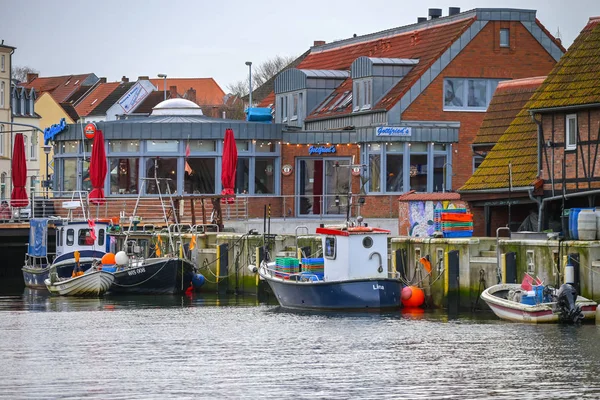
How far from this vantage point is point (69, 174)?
213ft

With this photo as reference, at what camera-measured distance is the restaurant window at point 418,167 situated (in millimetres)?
60469

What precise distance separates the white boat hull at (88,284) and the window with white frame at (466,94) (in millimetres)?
18746

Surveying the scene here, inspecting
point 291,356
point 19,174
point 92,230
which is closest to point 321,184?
point 92,230

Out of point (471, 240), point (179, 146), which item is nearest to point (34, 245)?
point (179, 146)

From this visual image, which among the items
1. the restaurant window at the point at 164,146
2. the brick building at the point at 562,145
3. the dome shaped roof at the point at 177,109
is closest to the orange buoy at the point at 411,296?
the brick building at the point at 562,145

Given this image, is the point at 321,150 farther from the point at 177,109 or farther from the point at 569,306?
the point at 569,306

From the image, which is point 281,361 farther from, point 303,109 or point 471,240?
point 303,109

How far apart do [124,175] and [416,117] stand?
12613 mm

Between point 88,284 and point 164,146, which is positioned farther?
point 164,146

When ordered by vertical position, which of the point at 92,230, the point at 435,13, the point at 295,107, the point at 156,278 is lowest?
the point at 156,278

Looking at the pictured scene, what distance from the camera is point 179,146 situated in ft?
204

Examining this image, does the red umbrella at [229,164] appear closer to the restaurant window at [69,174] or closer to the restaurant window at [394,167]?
the restaurant window at [394,167]

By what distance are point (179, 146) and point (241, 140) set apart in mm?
2647

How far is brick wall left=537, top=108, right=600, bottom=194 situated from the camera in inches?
1672
